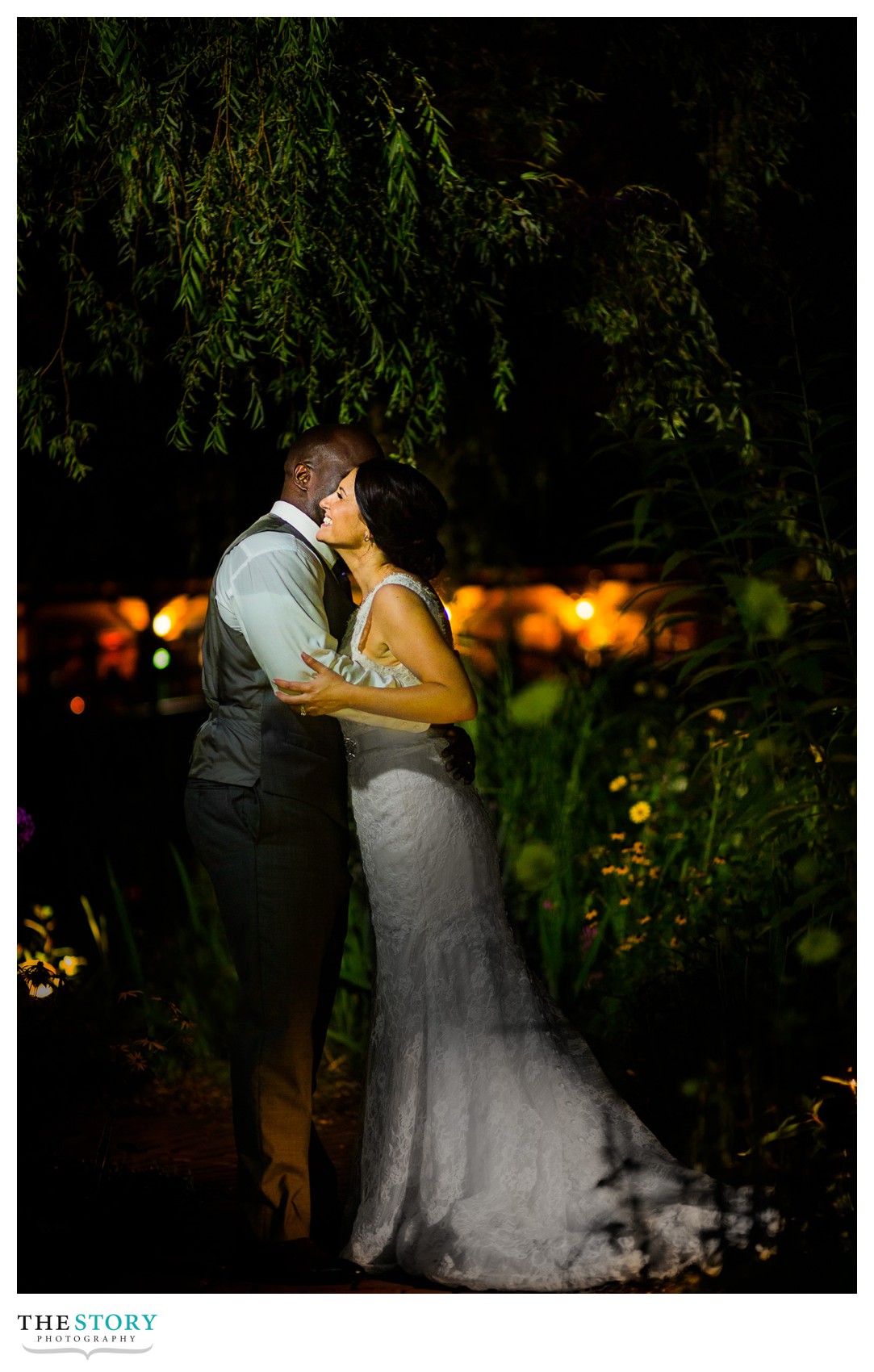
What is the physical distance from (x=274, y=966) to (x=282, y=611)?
2.75 ft

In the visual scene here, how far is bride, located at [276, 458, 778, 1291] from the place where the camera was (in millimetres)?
3111

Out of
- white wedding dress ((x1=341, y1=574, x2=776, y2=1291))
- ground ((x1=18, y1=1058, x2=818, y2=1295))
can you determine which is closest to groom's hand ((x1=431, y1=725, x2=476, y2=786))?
white wedding dress ((x1=341, y1=574, x2=776, y2=1291))

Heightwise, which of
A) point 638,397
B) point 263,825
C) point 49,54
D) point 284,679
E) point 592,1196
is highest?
point 49,54

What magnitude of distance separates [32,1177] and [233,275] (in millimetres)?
2632

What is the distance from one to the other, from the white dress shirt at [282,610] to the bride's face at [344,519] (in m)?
0.07

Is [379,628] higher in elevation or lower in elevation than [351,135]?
lower

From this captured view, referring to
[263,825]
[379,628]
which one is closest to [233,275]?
[379,628]

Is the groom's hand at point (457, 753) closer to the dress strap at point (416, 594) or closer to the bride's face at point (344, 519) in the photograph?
the dress strap at point (416, 594)

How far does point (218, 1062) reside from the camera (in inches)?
191

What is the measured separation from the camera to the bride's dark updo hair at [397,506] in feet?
10.5

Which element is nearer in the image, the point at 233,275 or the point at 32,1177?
the point at 32,1177

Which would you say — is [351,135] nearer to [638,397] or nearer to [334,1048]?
[638,397]
